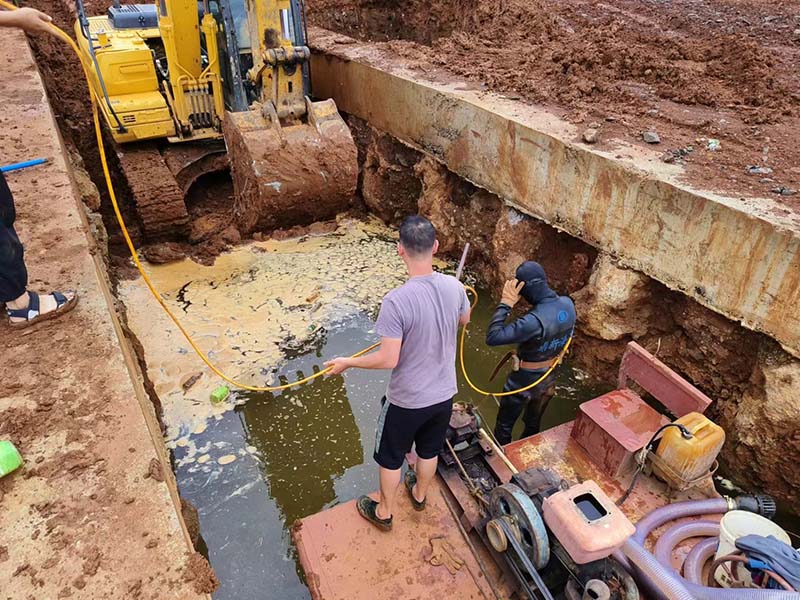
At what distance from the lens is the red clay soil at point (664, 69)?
479 cm

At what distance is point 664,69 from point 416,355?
553 centimetres

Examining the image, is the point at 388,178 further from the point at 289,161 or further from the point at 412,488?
the point at 412,488

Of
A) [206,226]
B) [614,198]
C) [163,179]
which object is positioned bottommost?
[206,226]

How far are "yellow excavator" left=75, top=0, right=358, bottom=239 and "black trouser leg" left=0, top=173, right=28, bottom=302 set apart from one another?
8.90 ft

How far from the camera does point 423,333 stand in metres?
2.61

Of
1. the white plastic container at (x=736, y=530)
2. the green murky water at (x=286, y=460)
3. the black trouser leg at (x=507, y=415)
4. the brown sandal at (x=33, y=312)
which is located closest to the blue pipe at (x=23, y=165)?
the brown sandal at (x=33, y=312)

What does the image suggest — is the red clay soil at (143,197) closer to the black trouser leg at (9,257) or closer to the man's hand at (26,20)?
the black trouser leg at (9,257)

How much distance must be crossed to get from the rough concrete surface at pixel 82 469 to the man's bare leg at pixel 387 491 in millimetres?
1084

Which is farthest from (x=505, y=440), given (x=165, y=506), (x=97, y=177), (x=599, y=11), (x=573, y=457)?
(x=599, y=11)

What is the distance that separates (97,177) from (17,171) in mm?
2839

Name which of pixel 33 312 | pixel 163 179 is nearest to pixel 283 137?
pixel 163 179

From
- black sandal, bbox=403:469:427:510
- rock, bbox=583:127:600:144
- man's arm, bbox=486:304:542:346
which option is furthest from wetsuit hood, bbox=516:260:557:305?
rock, bbox=583:127:600:144

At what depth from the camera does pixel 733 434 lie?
13.8 ft

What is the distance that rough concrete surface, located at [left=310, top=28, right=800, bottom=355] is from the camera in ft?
12.5
